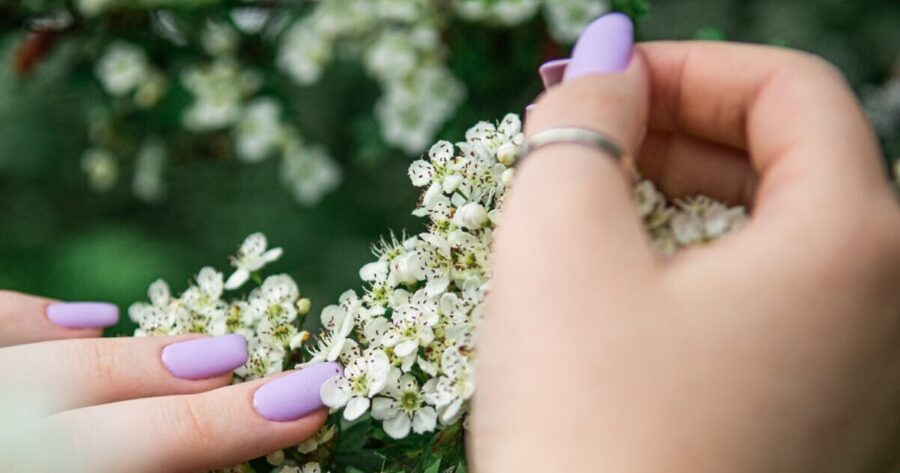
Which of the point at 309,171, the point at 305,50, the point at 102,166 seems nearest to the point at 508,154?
the point at 305,50

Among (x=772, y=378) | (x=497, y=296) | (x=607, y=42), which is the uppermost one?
(x=607, y=42)

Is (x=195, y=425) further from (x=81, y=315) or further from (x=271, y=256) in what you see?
(x=81, y=315)

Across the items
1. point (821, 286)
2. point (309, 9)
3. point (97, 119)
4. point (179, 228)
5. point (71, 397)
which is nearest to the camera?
point (821, 286)

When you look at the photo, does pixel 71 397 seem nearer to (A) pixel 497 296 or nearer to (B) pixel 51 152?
(A) pixel 497 296

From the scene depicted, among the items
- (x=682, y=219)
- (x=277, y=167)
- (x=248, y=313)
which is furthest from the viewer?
(x=277, y=167)

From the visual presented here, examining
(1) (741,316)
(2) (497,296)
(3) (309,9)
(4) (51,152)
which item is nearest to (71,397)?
(2) (497,296)
